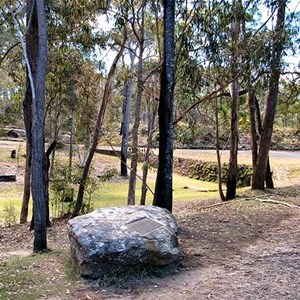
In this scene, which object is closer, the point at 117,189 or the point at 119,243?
the point at 119,243

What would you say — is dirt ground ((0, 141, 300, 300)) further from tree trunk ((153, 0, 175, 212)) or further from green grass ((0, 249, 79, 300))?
tree trunk ((153, 0, 175, 212))

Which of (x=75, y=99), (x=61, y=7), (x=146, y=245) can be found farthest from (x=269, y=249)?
(x=75, y=99)

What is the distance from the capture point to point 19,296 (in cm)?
409

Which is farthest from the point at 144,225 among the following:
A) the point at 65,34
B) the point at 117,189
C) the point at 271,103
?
the point at 117,189

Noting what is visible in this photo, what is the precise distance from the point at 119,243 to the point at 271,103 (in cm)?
697

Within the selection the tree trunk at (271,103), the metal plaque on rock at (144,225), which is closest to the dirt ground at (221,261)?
the metal plaque on rock at (144,225)

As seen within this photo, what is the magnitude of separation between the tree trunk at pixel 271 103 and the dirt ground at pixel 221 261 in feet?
8.10

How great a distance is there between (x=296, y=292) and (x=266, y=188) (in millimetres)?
7415

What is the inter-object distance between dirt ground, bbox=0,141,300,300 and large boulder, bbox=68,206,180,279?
7.4 inches

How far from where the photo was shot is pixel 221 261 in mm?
5016

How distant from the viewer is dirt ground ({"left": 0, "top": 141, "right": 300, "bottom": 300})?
4043mm

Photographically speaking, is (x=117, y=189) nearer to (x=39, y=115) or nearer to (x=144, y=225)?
(x=39, y=115)

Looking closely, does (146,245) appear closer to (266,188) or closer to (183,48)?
(183,48)

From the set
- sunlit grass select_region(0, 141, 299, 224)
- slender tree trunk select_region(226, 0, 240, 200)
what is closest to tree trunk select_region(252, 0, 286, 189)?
slender tree trunk select_region(226, 0, 240, 200)
